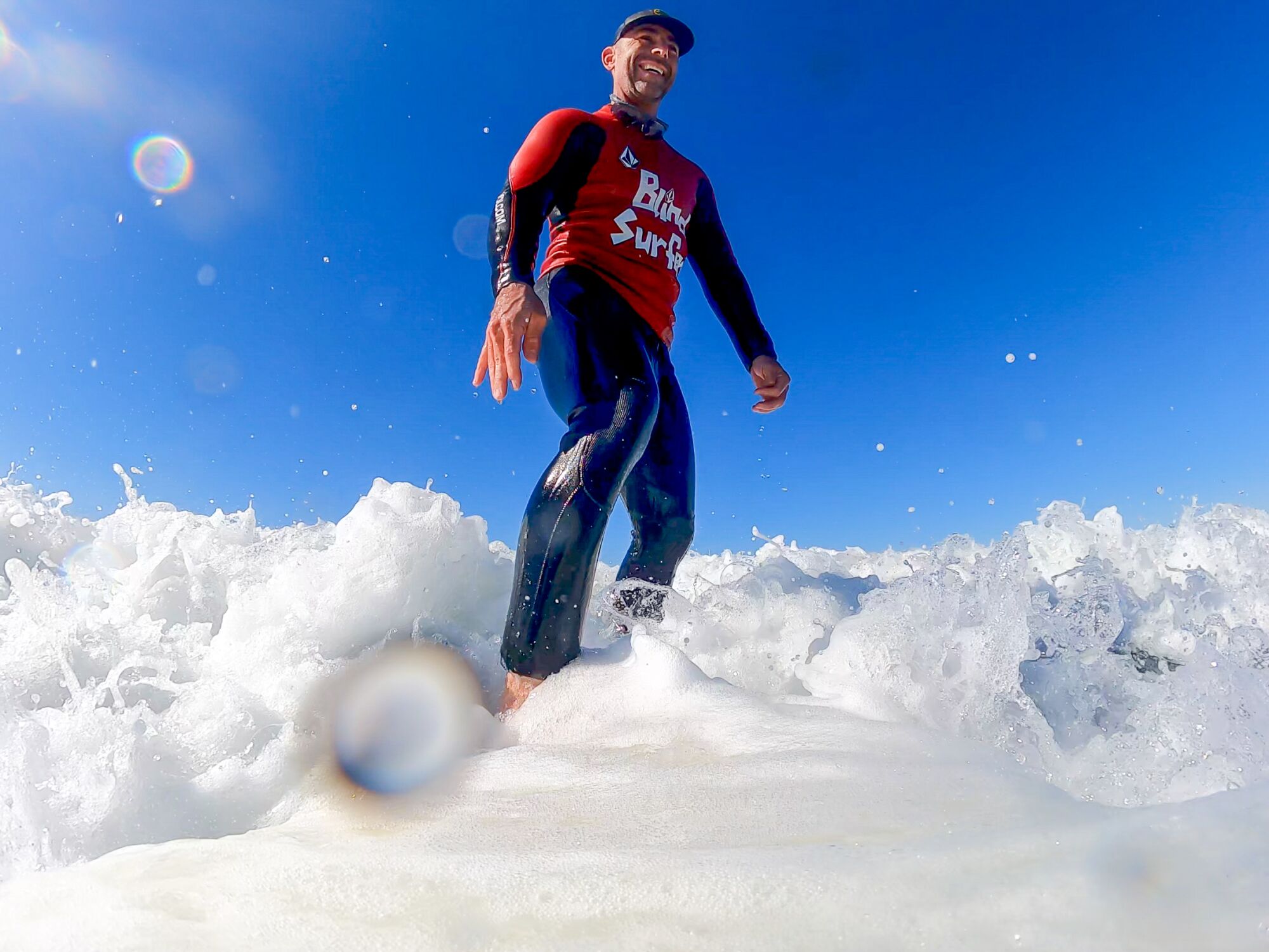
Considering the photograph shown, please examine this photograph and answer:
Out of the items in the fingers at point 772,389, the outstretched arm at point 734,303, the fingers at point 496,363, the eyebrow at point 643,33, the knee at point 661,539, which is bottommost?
the knee at point 661,539

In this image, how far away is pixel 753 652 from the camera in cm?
205

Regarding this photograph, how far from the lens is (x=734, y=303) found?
287 cm

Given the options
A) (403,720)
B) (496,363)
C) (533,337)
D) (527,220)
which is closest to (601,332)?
(533,337)

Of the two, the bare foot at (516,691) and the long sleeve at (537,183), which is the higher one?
the long sleeve at (537,183)

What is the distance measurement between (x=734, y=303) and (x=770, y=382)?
1.18 feet

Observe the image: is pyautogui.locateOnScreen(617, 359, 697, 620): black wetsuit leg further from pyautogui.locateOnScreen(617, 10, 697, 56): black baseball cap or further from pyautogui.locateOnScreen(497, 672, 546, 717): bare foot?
pyautogui.locateOnScreen(617, 10, 697, 56): black baseball cap

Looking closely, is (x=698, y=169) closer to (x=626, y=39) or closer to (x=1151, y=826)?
(x=626, y=39)

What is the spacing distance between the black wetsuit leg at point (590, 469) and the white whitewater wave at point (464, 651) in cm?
30

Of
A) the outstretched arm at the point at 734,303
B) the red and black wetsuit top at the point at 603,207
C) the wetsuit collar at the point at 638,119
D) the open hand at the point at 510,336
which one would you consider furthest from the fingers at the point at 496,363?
the outstretched arm at the point at 734,303

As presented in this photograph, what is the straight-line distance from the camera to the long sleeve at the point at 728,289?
2.82 metres

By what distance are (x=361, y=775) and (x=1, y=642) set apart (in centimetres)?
168

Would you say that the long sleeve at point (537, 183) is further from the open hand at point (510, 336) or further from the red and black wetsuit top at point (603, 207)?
the open hand at point (510, 336)

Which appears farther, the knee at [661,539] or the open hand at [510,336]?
the knee at [661,539]

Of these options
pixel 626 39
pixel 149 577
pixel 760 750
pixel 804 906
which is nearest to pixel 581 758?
pixel 760 750
